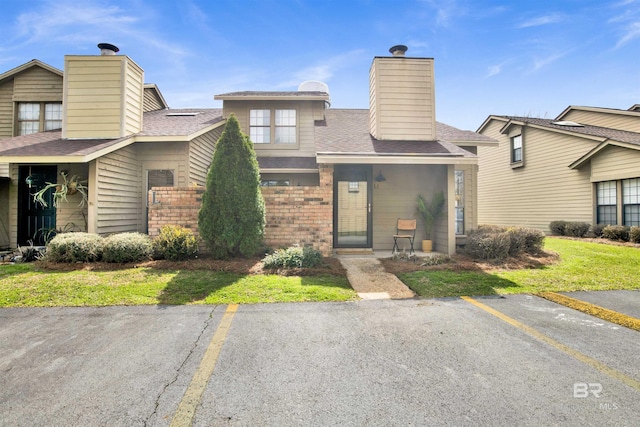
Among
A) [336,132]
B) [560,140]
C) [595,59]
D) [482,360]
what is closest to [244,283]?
[482,360]

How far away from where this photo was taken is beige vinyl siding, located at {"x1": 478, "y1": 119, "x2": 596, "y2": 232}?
1356cm

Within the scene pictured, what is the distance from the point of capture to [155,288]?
5156 mm

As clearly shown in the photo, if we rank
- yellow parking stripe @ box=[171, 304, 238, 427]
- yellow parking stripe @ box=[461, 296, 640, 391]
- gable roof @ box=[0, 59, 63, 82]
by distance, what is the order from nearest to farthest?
yellow parking stripe @ box=[171, 304, 238, 427] < yellow parking stripe @ box=[461, 296, 640, 391] < gable roof @ box=[0, 59, 63, 82]

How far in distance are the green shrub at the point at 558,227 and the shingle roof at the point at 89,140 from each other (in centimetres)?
1504

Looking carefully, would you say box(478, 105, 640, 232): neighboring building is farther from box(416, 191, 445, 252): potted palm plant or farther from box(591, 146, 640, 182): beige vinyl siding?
box(416, 191, 445, 252): potted palm plant

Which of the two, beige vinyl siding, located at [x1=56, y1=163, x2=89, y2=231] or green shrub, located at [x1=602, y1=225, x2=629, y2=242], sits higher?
beige vinyl siding, located at [x1=56, y1=163, x2=89, y2=231]

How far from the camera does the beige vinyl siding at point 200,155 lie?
973cm

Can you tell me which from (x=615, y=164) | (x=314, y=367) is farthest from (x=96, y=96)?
(x=615, y=164)

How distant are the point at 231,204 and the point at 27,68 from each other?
10.9 meters

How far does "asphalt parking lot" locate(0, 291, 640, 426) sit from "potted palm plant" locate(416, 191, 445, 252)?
16.9 ft

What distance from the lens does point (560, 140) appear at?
14.3 metres

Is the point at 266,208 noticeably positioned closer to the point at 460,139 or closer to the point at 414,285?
the point at 414,285

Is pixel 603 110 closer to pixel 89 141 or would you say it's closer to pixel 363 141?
pixel 363 141

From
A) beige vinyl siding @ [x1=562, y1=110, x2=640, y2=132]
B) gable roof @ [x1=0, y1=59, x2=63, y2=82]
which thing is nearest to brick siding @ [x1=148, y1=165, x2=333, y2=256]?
gable roof @ [x1=0, y1=59, x2=63, y2=82]
